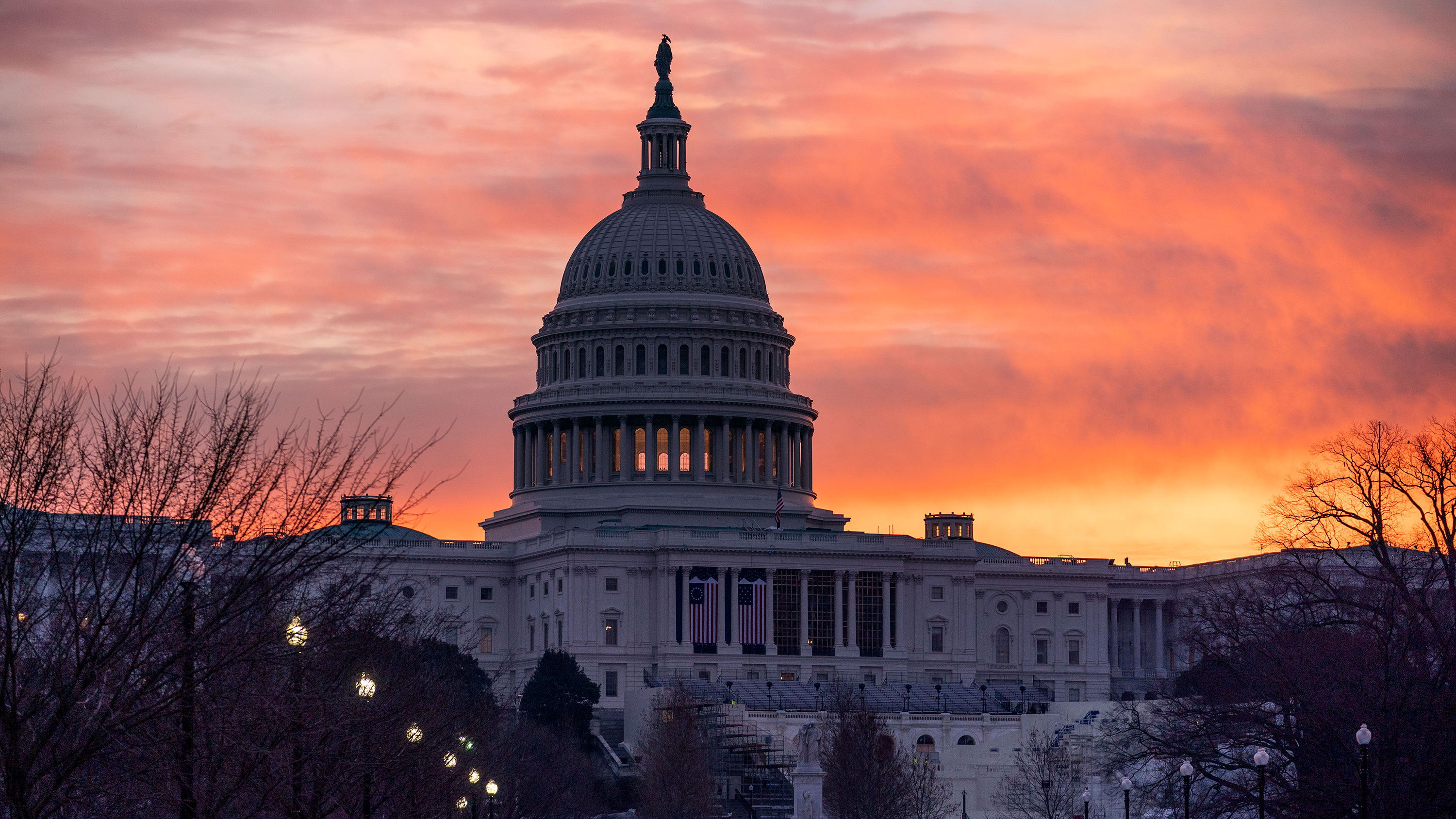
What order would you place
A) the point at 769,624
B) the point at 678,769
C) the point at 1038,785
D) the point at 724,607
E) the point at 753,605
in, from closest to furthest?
the point at 678,769 < the point at 1038,785 < the point at 769,624 < the point at 724,607 < the point at 753,605

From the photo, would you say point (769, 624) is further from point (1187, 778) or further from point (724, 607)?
point (1187, 778)

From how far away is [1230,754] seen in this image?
85.9 m

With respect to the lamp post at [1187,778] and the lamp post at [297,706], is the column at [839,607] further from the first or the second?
the lamp post at [297,706]

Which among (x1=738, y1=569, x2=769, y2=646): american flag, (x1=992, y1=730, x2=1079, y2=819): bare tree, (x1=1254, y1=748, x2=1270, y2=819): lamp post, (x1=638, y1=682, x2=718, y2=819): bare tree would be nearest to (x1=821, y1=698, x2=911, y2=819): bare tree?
(x1=992, y1=730, x2=1079, y2=819): bare tree

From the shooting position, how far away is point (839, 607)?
19238 centimetres

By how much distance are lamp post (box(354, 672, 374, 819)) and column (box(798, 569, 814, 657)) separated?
133m

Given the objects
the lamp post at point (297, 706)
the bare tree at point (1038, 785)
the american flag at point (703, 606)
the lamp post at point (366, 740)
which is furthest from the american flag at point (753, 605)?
the lamp post at point (297, 706)

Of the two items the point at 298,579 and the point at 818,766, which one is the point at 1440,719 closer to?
the point at 298,579

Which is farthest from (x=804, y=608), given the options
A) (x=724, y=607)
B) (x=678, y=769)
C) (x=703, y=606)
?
(x=678, y=769)

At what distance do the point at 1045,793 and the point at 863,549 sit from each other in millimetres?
72426

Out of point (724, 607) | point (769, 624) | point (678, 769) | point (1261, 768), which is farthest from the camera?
point (724, 607)

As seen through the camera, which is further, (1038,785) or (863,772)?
(1038,785)

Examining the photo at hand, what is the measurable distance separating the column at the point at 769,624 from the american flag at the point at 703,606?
7.35 feet

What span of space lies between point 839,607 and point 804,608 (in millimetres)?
2683
